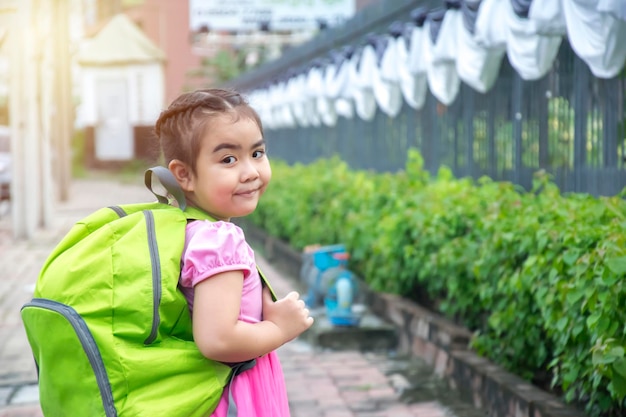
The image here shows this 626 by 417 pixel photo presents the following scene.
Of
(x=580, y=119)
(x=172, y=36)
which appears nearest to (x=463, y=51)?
(x=580, y=119)

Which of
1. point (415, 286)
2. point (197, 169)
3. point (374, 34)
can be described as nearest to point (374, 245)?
point (415, 286)

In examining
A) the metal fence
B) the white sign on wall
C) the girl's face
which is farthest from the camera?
the white sign on wall

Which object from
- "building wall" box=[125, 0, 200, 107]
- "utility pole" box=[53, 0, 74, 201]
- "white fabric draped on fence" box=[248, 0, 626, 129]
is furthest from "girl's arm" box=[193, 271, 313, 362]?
"building wall" box=[125, 0, 200, 107]

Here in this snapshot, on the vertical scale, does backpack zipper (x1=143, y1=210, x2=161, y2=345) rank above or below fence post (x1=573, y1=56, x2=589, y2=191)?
below

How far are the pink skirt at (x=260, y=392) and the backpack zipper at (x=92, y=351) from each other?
273mm

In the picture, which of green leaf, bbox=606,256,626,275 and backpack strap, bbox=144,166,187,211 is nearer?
backpack strap, bbox=144,166,187,211

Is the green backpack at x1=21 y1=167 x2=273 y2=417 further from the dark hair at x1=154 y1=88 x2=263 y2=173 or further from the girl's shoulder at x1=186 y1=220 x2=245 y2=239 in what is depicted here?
the dark hair at x1=154 y1=88 x2=263 y2=173

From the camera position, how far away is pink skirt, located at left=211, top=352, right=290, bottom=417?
2246 mm

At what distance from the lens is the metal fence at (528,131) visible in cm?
604

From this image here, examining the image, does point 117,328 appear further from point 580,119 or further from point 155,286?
point 580,119

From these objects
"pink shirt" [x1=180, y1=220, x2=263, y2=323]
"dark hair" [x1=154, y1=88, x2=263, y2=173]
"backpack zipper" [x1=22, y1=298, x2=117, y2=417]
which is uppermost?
"dark hair" [x1=154, y1=88, x2=263, y2=173]

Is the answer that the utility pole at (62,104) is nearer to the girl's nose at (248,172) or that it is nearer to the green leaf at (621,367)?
the green leaf at (621,367)

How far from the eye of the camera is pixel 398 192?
322 inches

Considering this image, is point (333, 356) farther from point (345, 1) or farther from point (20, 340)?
point (345, 1)
